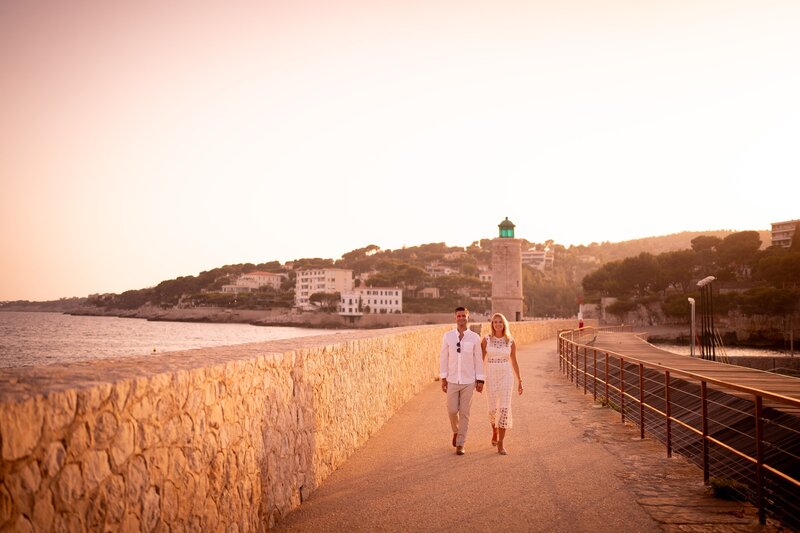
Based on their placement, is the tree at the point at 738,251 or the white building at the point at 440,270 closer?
the tree at the point at 738,251

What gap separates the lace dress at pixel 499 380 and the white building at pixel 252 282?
153 m

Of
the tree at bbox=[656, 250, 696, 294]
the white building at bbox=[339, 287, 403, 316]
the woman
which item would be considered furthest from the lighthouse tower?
the white building at bbox=[339, 287, 403, 316]

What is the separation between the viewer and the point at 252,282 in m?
160

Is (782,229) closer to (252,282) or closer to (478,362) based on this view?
(252,282)

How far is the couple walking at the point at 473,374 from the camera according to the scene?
25.1 feet

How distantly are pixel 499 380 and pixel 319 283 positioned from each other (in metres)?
131

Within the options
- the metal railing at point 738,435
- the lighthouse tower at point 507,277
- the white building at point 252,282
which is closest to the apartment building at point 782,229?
the lighthouse tower at point 507,277

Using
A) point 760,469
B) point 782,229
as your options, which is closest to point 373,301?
point 782,229

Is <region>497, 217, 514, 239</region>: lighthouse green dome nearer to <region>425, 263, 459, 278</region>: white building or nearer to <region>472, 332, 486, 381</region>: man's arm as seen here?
<region>472, 332, 486, 381</region>: man's arm

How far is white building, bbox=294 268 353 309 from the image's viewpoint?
5315 inches

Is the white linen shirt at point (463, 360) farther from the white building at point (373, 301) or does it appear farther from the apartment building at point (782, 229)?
the apartment building at point (782, 229)

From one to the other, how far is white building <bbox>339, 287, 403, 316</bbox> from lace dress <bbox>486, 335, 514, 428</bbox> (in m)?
108

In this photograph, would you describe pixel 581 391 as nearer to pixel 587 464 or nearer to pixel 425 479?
pixel 587 464

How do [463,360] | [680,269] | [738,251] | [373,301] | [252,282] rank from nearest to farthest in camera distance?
[463,360]
[738,251]
[680,269]
[373,301]
[252,282]
